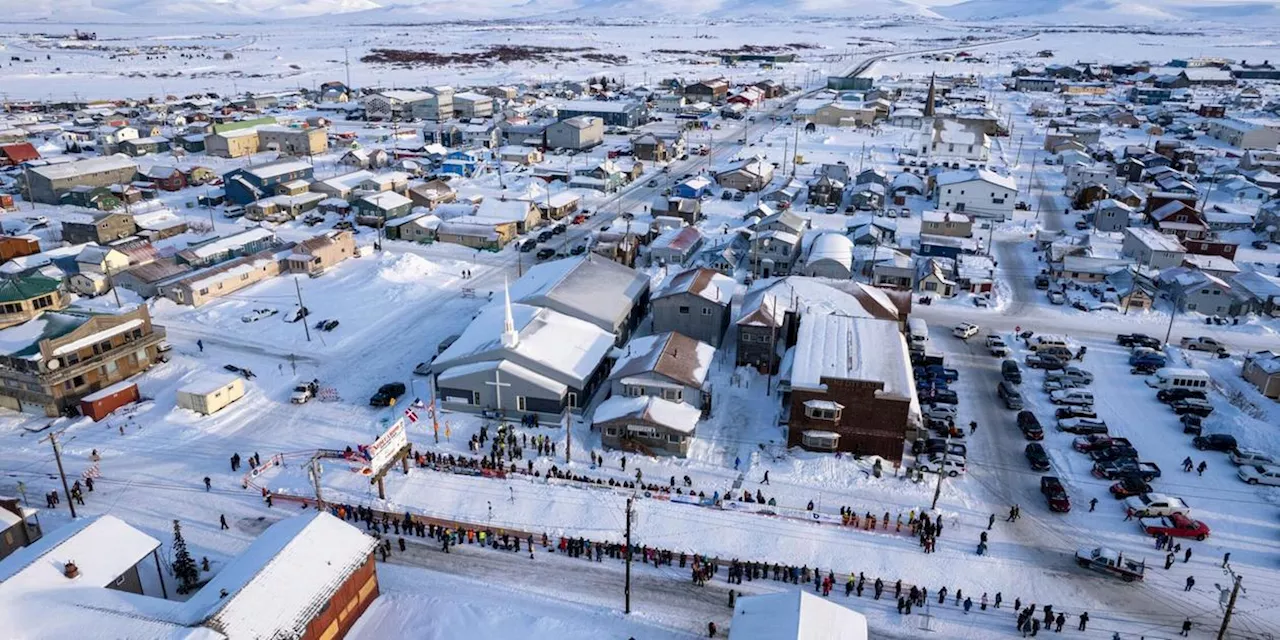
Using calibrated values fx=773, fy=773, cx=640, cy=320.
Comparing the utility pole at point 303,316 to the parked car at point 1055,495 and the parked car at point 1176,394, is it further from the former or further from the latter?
the parked car at point 1176,394

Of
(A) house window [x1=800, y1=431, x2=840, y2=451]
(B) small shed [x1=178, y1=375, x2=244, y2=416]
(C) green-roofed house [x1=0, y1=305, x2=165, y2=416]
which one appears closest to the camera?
(A) house window [x1=800, y1=431, x2=840, y2=451]

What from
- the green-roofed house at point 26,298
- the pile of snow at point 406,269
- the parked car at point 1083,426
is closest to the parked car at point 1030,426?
the parked car at point 1083,426

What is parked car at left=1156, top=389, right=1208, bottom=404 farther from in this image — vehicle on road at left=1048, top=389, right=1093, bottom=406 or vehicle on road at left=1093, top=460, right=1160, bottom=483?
vehicle on road at left=1093, top=460, right=1160, bottom=483

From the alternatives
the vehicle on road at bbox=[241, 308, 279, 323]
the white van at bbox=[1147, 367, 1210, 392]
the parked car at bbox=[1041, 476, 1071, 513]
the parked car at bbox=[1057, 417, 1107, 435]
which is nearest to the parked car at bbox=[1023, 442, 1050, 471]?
the parked car at bbox=[1041, 476, 1071, 513]

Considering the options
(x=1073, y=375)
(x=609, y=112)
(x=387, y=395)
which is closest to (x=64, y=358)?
(x=387, y=395)

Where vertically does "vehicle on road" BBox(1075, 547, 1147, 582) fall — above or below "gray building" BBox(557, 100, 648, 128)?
below

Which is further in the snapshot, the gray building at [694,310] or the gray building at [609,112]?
the gray building at [609,112]
